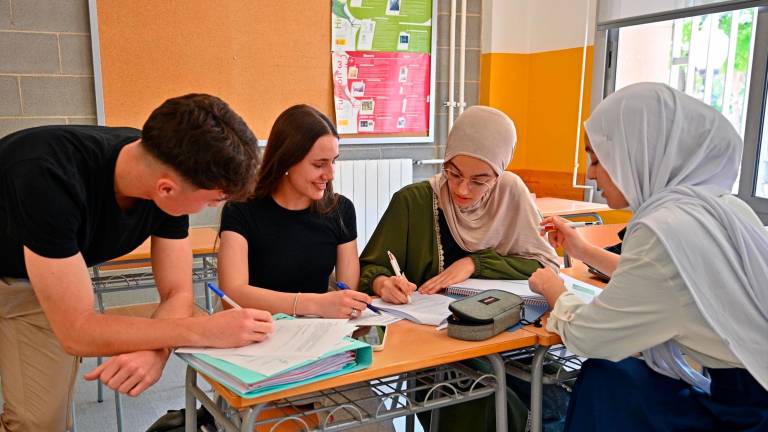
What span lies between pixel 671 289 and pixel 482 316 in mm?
424

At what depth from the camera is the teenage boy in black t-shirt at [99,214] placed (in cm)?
119

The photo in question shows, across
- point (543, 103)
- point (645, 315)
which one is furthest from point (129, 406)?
point (543, 103)

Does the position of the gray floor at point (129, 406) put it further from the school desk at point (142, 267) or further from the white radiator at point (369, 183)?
the white radiator at point (369, 183)

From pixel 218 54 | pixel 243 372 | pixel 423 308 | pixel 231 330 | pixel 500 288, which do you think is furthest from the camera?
pixel 218 54

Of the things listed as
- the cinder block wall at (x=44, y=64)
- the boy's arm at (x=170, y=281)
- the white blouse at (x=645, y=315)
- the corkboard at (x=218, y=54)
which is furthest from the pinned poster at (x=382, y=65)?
the white blouse at (x=645, y=315)

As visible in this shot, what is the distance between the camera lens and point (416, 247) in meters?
2.04

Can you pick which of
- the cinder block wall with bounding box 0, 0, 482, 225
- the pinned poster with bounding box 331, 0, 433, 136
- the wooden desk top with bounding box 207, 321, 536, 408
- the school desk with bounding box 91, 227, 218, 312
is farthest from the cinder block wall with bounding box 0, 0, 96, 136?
the wooden desk top with bounding box 207, 321, 536, 408

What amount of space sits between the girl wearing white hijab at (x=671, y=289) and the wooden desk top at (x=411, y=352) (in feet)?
0.49

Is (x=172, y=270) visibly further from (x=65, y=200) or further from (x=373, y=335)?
(x=373, y=335)

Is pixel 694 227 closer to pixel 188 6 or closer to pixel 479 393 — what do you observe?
pixel 479 393

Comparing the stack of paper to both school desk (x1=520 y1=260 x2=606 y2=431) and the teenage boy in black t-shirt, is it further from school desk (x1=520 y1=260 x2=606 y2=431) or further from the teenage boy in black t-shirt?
the teenage boy in black t-shirt

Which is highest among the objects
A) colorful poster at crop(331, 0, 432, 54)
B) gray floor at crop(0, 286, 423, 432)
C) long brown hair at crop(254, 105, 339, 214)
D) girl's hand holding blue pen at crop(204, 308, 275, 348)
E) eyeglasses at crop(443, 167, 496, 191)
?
colorful poster at crop(331, 0, 432, 54)

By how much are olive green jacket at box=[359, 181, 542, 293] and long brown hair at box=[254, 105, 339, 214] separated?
40 centimetres

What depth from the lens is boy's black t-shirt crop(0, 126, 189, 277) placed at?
1.17 m
